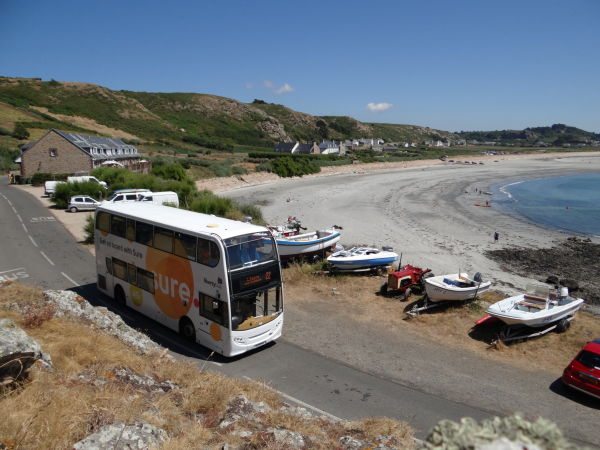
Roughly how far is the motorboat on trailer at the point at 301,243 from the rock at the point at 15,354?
14150 millimetres

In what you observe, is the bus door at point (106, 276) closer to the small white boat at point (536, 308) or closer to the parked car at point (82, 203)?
the small white boat at point (536, 308)

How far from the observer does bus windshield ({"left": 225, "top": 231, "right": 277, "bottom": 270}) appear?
11.2m

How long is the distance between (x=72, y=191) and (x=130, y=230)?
88.5 ft

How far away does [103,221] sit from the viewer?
50.6 ft

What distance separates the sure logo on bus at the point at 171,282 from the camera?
1220 centimetres

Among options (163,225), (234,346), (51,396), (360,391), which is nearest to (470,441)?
(51,396)

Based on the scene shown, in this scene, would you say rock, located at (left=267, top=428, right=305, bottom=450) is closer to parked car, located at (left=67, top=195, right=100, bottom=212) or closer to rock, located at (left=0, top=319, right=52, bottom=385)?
rock, located at (left=0, top=319, right=52, bottom=385)

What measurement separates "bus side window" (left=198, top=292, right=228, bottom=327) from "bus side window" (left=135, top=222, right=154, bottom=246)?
289cm

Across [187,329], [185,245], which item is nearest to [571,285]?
[187,329]

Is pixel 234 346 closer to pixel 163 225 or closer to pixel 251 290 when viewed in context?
pixel 251 290

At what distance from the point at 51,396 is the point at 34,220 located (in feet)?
96.9

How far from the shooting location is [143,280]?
1389 cm

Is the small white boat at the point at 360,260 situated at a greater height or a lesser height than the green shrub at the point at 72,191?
lesser

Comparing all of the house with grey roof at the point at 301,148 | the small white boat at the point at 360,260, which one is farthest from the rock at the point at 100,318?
the house with grey roof at the point at 301,148
